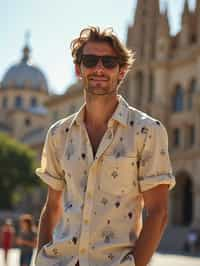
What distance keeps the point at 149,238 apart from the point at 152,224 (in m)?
0.09

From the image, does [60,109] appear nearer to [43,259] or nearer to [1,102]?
[1,102]

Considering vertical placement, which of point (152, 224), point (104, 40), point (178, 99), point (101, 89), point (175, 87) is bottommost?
point (178, 99)

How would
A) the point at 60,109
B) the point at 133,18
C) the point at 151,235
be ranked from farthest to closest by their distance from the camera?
the point at 60,109
the point at 133,18
the point at 151,235

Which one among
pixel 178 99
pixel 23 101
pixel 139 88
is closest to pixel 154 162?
pixel 178 99

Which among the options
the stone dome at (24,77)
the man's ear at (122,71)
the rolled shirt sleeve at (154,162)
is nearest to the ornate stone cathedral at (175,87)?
the stone dome at (24,77)

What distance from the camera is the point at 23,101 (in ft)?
306

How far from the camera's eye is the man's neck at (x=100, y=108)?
12.2ft

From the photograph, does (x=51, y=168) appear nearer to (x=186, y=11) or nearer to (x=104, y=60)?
(x=104, y=60)

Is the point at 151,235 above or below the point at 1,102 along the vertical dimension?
above

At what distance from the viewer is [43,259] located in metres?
3.57

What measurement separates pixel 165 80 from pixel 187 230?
1411 cm

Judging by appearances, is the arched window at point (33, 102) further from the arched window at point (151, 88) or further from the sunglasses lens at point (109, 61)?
the sunglasses lens at point (109, 61)

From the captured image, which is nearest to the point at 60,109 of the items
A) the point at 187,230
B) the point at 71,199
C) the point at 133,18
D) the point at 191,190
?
the point at 133,18

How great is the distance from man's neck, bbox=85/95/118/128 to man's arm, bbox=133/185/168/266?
49cm
